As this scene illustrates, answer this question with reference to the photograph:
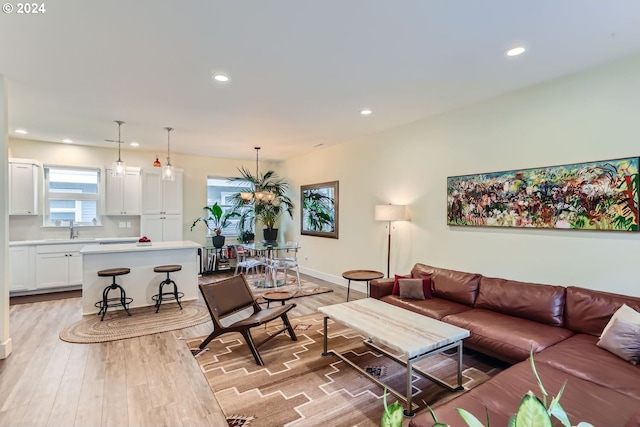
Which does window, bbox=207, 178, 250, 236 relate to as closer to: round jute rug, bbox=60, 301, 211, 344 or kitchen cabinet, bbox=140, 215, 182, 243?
kitchen cabinet, bbox=140, 215, 182, 243

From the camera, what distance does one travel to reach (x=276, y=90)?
142 inches

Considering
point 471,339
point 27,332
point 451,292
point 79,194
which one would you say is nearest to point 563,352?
point 471,339

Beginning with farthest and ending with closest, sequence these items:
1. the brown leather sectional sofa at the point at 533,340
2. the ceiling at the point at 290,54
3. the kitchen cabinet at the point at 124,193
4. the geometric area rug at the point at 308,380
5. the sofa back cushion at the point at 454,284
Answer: the kitchen cabinet at the point at 124,193 < the sofa back cushion at the point at 454,284 < the geometric area rug at the point at 308,380 < the ceiling at the point at 290,54 < the brown leather sectional sofa at the point at 533,340

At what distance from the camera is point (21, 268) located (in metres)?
5.40

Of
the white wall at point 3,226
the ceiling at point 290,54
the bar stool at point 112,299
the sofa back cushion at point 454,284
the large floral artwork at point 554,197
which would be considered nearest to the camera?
the ceiling at point 290,54

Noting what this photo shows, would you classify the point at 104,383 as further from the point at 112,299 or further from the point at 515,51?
the point at 515,51

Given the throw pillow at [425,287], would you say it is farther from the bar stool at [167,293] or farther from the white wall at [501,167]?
the bar stool at [167,293]

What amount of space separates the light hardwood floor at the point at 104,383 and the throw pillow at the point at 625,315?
2999 millimetres

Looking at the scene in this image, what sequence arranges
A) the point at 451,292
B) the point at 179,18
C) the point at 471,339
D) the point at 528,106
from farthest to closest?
the point at 451,292
the point at 528,106
the point at 471,339
the point at 179,18

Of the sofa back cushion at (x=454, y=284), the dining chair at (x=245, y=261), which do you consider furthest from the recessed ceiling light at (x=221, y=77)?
the dining chair at (x=245, y=261)

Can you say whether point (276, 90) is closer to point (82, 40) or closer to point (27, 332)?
point (82, 40)

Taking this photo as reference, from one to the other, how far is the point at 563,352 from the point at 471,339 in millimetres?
691

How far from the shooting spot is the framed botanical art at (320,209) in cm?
650

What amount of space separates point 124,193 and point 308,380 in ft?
18.8
